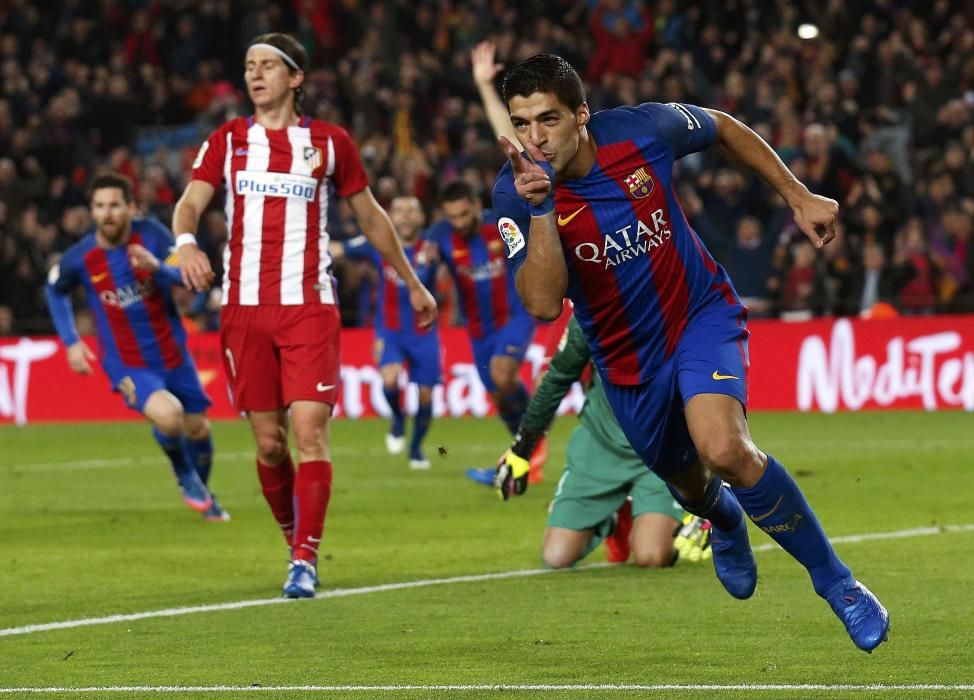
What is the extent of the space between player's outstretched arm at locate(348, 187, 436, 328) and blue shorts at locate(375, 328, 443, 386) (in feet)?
26.0

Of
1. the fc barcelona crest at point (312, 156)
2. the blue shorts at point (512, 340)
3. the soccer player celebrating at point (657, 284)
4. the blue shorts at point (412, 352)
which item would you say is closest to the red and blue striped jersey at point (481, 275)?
the blue shorts at point (512, 340)

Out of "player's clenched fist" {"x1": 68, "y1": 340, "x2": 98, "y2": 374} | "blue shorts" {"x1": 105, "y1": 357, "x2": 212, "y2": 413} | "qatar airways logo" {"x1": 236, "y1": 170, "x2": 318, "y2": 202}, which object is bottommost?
"blue shorts" {"x1": 105, "y1": 357, "x2": 212, "y2": 413}

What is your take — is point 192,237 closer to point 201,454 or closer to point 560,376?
point 560,376

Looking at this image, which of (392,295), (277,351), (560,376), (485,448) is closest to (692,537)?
(560,376)

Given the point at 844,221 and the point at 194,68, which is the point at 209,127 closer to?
the point at 194,68

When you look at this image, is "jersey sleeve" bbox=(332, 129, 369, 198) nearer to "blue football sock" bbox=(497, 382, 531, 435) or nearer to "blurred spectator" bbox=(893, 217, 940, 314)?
"blue football sock" bbox=(497, 382, 531, 435)

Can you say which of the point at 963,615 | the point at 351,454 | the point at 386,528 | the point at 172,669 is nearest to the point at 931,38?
the point at 351,454

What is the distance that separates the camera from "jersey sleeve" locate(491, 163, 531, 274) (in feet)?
19.6

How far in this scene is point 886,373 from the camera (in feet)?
66.3

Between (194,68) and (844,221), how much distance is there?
10.2m

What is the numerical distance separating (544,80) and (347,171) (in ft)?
9.04

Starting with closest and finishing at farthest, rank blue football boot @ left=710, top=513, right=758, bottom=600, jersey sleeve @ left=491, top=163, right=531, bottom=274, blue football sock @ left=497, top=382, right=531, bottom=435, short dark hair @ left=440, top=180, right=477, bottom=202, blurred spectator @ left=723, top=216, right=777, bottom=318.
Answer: jersey sleeve @ left=491, top=163, right=531, bottom=274 → blue football boot @ left=710, top=513, right=758, bottom=600 → blue football sock @ left=497, top=382, right=531, bottom=435 → short dark hair @ left=440, top=180, right=477, bottom=202 → blurred spectator @ left=723, top=216, right=777, bottom=318

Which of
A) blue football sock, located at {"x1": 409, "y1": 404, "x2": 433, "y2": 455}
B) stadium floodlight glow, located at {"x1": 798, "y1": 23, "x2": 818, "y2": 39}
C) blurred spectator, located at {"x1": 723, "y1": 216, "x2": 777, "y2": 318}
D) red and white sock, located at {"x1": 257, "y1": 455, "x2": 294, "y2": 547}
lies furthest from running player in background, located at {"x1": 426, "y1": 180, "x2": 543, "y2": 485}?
stadium floodlight glow, located at {"x1": 798, "y1": 23, "x2": 818, "y2": 39}

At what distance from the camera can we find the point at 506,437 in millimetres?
18031
